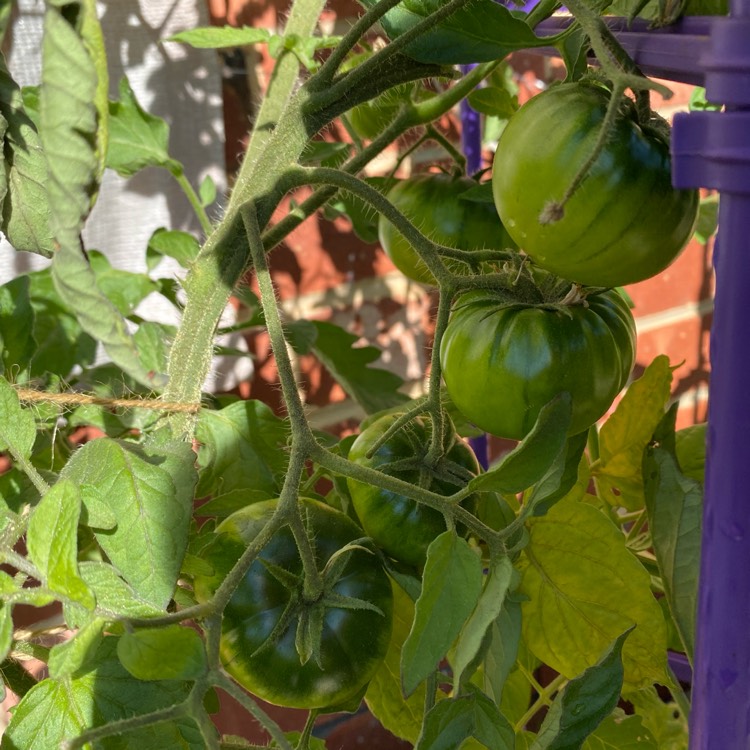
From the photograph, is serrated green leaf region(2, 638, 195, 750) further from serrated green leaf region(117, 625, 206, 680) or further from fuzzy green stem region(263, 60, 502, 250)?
fuzzy green stem region(263, 60, 502, 250)

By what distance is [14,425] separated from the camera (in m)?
0.39

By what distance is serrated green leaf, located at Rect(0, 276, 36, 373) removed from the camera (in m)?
0.52

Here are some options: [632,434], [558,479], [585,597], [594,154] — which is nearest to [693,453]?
[632,434]

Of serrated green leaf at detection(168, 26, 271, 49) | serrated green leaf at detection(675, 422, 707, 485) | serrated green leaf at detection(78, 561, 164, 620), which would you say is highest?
serrated green leaf at detection(168, 26, 271, 49)

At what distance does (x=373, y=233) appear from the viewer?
70cm

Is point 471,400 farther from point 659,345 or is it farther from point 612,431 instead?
point 659,345

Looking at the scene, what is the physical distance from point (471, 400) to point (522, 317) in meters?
0.05

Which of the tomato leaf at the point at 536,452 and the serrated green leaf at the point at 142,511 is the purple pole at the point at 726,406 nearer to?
the tomato leaf at the point at 536,452

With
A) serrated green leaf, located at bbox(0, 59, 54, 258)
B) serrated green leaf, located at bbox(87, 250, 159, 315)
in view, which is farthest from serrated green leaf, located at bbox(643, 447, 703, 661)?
serrated green leaf, located at bbox(87, 250, 159, 315)

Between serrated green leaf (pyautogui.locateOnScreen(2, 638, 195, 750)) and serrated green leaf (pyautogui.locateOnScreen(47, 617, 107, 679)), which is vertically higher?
serrated green leaf (pyautogui.locateOnScreen(47, 617, 107, 679))

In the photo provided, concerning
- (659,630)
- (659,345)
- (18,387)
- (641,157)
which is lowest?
(659,345)

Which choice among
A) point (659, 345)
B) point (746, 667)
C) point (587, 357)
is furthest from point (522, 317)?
point (659, 345)

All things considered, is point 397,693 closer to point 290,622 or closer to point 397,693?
point 397,693

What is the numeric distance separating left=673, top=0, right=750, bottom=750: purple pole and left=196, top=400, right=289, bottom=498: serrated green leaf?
0.84ft
